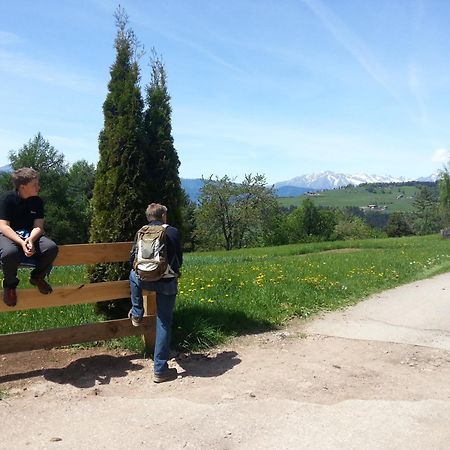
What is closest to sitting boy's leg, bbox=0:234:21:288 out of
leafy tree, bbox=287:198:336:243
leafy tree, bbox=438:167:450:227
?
leafy tree, bbox=438:167:450:227

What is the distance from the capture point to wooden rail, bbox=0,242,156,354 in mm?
5027

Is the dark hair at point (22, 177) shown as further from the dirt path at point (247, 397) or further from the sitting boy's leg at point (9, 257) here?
the dirt path at point (247, 397)

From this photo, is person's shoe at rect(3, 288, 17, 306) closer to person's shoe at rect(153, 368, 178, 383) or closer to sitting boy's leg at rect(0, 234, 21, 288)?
sitting boy's leg at rect(0, 234, 21, 288)

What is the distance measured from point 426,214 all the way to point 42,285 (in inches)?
4283

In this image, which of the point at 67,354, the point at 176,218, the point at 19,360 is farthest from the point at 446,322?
the point at 19,360

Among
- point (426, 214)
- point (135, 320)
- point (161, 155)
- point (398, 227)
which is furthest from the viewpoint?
point (426, 214)

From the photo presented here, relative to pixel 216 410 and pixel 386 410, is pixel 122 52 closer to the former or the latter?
pixel 216 410

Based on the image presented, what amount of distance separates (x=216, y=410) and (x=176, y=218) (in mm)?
3028

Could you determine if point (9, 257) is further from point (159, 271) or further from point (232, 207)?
point (232, 207)

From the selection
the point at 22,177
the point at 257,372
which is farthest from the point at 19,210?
the point at 257,372

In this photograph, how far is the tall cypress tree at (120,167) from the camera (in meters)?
6.38

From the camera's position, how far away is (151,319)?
581cm

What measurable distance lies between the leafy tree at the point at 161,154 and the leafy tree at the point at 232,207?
56.9 meters

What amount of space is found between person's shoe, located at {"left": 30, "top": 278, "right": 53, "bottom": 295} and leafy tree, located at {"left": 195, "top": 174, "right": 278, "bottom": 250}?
2310 inches
